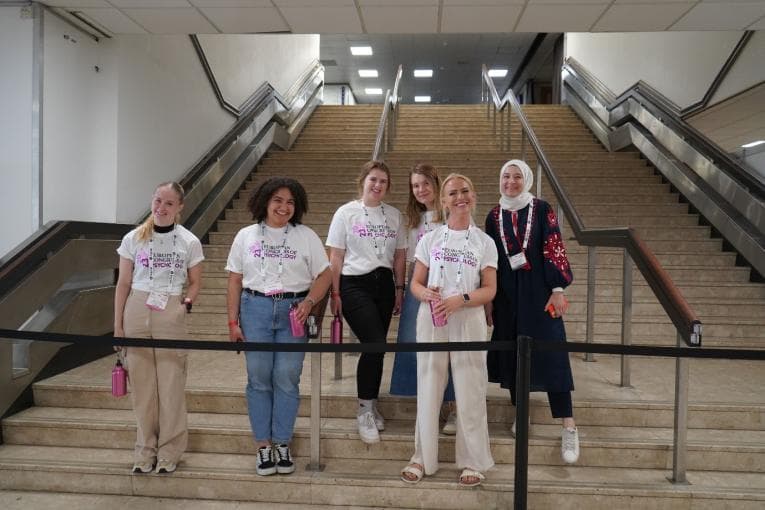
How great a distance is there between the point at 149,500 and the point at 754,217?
5.60 meters

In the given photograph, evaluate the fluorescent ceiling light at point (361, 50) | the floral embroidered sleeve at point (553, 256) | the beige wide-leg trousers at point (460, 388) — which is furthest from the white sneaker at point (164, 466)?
the fluorescent ceiling light at point (361, 50)

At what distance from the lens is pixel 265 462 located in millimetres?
2615

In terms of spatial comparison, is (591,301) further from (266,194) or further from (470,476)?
(266,194)

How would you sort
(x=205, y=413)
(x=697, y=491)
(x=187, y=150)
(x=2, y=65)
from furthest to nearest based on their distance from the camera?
(x=187, y=150) → (x=2, y=65) → (x=205, y=413) → (x=697, y=491)

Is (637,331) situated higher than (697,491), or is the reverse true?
(637,331)

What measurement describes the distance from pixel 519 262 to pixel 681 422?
3.44 ft

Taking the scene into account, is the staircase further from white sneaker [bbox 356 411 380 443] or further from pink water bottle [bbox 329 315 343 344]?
pink water bottle [bbox 329 315 343 344]

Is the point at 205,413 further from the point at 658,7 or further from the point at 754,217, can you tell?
the point at 754,217

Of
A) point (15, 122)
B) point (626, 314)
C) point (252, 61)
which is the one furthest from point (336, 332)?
point (252, 61)

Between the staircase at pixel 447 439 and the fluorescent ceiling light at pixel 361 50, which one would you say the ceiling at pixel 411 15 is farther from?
the fluorescent ceiling light at pixel 361 50

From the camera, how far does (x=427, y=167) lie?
2773mm

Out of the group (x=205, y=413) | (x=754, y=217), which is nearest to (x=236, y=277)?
(x=205, y=413)

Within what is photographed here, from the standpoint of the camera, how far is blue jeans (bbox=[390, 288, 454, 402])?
9.29 feet

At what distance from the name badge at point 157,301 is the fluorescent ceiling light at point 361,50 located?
14.1m
